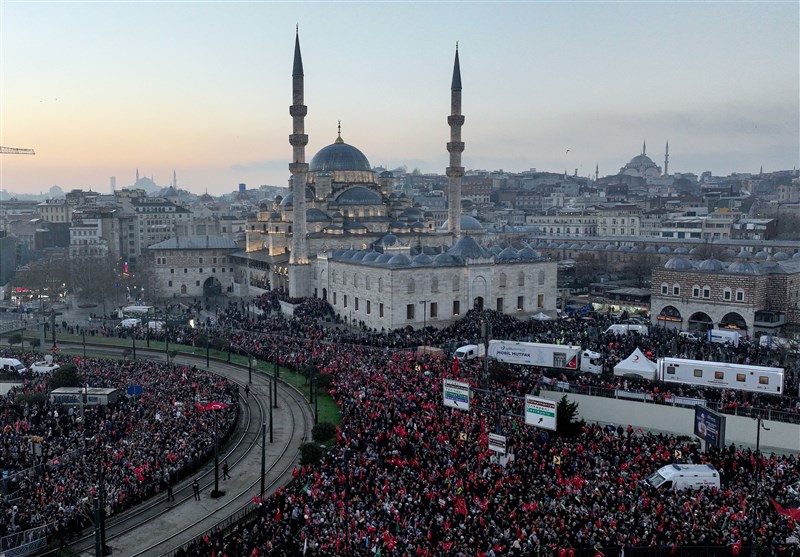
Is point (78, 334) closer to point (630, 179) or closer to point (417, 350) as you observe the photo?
point (417, 350)

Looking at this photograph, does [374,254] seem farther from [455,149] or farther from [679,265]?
[679,265]

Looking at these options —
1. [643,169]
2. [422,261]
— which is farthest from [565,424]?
[643,169]

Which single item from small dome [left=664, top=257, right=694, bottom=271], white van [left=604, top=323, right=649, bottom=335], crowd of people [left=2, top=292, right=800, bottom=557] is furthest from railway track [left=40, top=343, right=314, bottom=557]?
small dome [left=664, top=257, right=694, bottom=271]

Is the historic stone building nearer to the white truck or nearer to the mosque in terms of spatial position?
the mosque

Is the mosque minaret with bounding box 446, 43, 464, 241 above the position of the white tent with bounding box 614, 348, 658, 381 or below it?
above

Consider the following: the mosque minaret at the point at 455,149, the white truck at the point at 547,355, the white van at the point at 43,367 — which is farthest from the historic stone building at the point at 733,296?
the white van at the point at 43,367

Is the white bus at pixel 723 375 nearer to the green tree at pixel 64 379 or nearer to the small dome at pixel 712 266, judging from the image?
the small dome at pixel 712 266
